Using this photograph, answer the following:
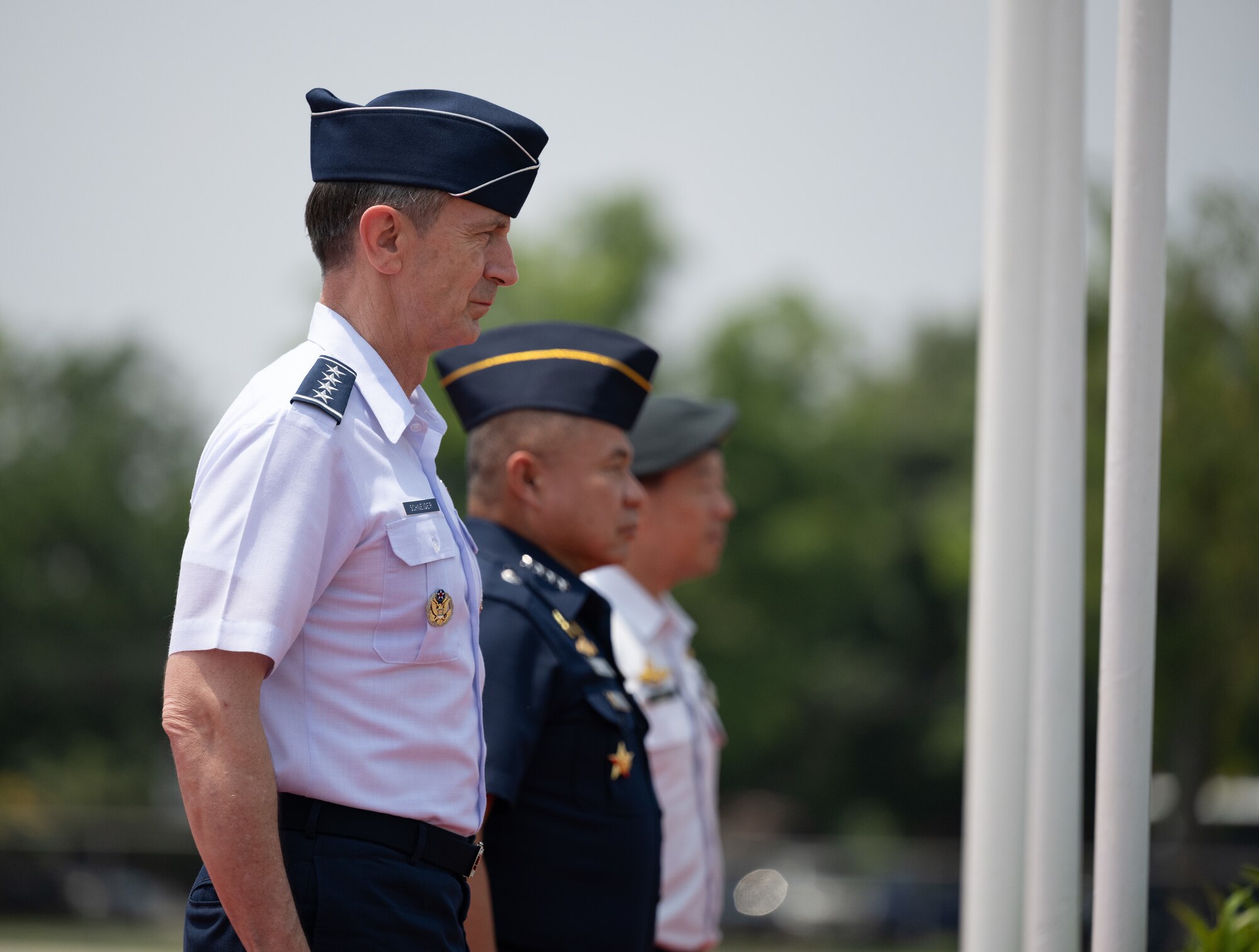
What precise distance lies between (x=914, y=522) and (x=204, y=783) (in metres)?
35.3

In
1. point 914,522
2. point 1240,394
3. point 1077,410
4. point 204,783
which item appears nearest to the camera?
point 204,783

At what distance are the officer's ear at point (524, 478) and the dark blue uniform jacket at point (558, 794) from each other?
0.33 meters

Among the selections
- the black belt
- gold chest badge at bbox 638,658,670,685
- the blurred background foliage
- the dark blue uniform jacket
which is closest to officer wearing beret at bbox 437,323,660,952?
the dark blue uniform jacket

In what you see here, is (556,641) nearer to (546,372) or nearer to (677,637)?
(546,372)

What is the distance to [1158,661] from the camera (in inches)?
899

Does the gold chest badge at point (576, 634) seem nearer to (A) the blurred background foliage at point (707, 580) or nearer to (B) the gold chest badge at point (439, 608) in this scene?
(B) the gold chest badge at point (439, 608)

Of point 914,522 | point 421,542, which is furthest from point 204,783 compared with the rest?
point 914,522

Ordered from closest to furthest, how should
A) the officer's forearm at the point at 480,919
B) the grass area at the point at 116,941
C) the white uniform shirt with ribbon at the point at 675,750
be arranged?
the officer's forearm at the point at 480,919 → the white uniform shirt with ribbon at the point at 675,750 → the grass area at the point at 116,941

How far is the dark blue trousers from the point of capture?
1949mm

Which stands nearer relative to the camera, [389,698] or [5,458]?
[389,698]

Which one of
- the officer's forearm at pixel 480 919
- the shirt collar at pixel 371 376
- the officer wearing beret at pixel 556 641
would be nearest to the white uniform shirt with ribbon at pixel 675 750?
the officer wearing beret at pixel 556 641

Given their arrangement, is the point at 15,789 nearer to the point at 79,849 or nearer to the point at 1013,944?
the point at 79,849

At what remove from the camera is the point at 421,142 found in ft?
7.11

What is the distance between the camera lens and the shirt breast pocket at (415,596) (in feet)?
6.56
